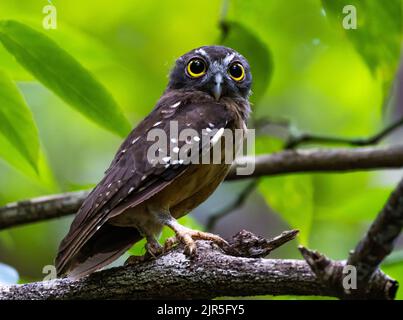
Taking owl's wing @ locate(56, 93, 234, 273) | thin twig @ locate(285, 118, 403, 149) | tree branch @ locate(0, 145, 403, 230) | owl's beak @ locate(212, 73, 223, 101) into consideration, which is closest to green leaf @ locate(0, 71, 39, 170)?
owl's wing @ locate(56, 93, 234, 273)

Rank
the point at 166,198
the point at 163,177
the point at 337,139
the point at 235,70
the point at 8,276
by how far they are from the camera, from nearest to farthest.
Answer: the point at 163,177 → the point at 166,198 → the point at 8,276 → the point at 235,70 → the point at 337,139

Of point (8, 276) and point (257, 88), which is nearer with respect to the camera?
point (8, 276)

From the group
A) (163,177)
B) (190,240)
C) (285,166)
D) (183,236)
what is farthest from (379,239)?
(285,166)

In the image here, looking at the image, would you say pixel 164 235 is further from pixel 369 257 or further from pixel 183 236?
pixel 369 257

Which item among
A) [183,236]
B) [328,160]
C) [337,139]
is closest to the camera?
[183,236]

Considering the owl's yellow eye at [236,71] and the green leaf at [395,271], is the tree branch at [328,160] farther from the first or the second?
the green leaf at [395,271]

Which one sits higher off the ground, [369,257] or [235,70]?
[235,70]

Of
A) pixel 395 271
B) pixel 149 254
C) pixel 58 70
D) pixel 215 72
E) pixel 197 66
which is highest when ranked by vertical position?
pixel 197 66
